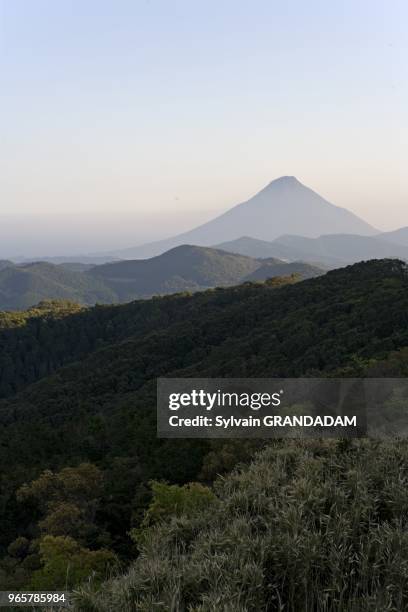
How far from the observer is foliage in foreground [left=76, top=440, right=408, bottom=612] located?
465 cm

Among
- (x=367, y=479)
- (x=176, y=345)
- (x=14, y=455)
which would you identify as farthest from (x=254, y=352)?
(x=367, y=479)

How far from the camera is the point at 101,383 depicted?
5781 cm

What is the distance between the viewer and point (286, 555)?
505 centimetres

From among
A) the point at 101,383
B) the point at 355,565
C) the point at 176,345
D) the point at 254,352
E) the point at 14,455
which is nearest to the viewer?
the point at 355,565

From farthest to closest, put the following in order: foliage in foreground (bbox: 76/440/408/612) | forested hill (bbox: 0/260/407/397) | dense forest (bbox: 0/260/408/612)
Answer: forested hill (bbox: 0/260/407/397) → dense forest (bbox: 0/260/408/612) → foliage in foreground (bbox: 76/440/408/612)

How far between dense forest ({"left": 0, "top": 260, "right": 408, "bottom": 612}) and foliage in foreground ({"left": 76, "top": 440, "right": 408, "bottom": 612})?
0.07 feet

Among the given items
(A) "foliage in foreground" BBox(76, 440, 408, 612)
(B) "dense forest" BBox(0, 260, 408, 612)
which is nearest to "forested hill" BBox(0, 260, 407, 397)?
(B) "dense forest" BBox(0, 260, 408, 612)

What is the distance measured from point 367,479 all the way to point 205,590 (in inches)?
114

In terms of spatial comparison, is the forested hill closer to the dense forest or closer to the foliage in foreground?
the dense forest

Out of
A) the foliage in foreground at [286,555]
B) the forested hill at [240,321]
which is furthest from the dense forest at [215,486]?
the forested hill at [240,321]

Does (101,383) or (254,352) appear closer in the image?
(254,352)

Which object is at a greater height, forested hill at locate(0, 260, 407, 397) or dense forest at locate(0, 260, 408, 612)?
forested hill at locate(0, 260, 407, 397)

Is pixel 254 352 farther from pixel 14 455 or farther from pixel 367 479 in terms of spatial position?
pixel 367 479

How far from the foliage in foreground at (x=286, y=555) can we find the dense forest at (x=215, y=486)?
0.07 ft
